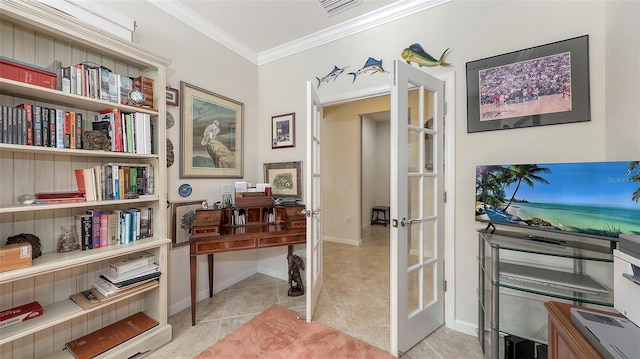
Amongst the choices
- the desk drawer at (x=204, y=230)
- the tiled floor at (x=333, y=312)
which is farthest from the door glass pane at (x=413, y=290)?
the desk drawer at (x=204, y=230)

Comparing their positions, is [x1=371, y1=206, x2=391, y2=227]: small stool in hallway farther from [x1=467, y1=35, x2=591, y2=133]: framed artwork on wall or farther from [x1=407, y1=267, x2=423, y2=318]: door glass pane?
[x1=467, y1=35, x2=591, y2=133]: framed artwork on wall

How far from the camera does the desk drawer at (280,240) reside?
7.06 feet


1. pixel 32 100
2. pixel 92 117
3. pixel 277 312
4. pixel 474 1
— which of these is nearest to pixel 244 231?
pixel 277 312

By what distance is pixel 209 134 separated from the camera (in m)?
2.51

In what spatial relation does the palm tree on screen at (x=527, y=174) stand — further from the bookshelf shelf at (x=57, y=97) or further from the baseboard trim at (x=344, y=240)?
the baseboard trim at (x=344, y=240)

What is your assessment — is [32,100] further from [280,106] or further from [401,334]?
[401,334]

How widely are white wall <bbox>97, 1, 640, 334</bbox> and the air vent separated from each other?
296 mm

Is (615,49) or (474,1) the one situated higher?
(474,1)

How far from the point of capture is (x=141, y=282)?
1669 mm

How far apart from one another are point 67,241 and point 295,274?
5.96ft

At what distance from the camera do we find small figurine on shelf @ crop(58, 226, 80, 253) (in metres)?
1.49

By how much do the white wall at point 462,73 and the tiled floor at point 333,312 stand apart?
8.1 inches

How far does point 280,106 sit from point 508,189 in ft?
8.01

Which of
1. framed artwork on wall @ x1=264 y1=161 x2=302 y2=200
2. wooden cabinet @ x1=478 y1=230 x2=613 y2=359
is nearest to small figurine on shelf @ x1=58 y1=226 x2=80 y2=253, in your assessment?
framed artwork on wall @ x1=264 y1=161 x2=302 y2=200
